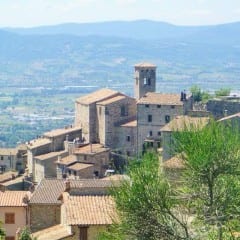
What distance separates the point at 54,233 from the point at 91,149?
36.7 metres

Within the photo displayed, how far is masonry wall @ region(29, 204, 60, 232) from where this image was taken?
3872cm

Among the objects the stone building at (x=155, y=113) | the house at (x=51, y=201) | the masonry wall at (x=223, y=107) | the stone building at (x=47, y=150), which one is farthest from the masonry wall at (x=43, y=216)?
the stone building at (x=47, y=150)

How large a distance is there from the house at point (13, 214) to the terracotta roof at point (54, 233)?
3.31 meters

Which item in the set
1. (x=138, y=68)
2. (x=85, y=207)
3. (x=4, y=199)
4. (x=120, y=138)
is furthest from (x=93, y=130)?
(x=85, y=207)

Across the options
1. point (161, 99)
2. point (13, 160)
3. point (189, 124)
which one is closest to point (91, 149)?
point (161, 99)

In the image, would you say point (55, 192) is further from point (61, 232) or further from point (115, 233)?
point (115, 233)

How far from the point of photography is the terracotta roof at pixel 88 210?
3234cm

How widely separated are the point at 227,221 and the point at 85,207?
47.0ft

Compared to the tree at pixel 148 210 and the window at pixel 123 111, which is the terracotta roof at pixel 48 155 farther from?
the tree at pixel 148 210

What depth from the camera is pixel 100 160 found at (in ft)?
228

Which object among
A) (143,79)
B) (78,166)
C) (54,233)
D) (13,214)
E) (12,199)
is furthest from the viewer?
(143,79)

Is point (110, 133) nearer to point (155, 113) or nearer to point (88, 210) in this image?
point (155, 113)

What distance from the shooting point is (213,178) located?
67.2 ft

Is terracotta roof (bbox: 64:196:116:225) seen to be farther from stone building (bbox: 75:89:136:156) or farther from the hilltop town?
stone building (bbox: 75:89:136:156)
